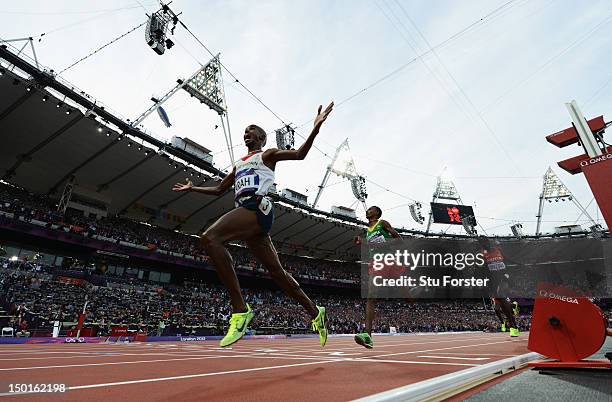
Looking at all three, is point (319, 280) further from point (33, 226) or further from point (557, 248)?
point (557, 248)

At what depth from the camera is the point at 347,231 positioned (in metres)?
41.8

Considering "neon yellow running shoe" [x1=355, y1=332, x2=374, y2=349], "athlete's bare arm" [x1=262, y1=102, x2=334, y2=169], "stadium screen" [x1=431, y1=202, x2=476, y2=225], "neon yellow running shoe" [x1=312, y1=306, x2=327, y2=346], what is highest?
"stadium screen" [x1=431, y1=202, x2=476, y2=225]

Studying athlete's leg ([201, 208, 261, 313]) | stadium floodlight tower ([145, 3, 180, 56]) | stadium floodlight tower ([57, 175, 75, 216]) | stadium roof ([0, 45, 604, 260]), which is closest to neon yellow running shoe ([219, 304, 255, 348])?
athlete's leg ([201, 208, 261, 313])

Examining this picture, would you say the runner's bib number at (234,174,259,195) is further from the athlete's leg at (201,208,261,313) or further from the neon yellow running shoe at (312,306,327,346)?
the neon yellow running shoe at (312,306,327,346)

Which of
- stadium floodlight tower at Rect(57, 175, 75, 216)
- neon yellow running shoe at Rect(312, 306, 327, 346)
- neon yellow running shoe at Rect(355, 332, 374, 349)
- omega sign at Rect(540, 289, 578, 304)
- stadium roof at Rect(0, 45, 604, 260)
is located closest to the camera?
omega sign at Rect(540, 289, 578, 304)

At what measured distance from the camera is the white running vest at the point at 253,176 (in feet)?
10.5

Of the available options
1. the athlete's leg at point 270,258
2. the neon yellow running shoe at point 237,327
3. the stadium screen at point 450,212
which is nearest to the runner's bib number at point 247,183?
the athlete's leg at point 270,258

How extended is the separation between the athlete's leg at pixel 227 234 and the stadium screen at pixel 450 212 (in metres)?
47.6

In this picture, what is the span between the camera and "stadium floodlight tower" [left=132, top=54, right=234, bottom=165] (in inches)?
859

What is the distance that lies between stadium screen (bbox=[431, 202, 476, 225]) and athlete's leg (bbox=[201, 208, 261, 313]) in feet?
156

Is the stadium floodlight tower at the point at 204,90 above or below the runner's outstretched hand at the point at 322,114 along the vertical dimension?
above

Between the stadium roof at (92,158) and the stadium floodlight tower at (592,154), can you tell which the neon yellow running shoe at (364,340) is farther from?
the stadium roof at (92,158)

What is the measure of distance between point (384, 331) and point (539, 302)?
1184 inches

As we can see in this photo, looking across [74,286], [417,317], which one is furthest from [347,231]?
[74,286]
